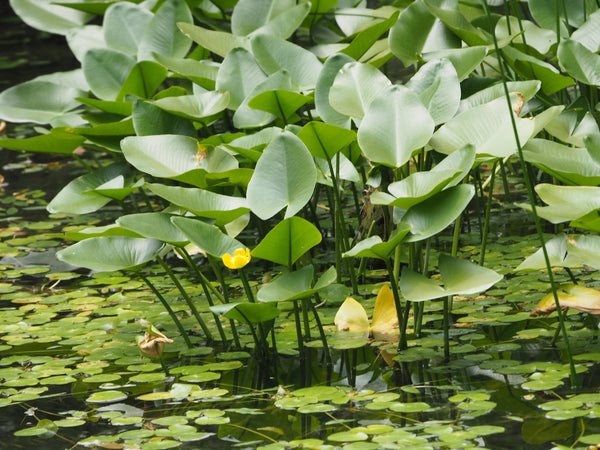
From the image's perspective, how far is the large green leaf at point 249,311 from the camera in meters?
1.15

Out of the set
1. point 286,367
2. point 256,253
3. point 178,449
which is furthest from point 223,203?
point 178,449

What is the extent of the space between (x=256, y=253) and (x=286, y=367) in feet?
0.73

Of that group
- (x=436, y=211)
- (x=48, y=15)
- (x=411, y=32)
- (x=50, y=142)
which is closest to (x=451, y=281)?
(x=436, y=211)

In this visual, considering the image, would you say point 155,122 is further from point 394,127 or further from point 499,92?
point 499,92

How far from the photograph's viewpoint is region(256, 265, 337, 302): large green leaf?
1.15 meters

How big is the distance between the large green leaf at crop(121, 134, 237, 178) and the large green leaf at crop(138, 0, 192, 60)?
1.88 feet

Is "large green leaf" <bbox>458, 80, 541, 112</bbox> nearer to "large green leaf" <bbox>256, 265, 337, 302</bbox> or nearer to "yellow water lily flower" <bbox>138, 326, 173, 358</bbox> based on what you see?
"large green leaf" <bbox>256, 265, 337, 302</bbox>

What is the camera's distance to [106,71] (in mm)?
1859

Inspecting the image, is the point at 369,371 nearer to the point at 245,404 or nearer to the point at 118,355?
the point at 245,404

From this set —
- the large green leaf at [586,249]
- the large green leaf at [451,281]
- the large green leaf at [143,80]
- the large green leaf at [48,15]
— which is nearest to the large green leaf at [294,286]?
the large green leaf at [451,281]

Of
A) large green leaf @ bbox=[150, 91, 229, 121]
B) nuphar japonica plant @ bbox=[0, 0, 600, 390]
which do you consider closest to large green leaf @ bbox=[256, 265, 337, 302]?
nuphar japonica plant @ bbox=[0, 0, 600, 390]

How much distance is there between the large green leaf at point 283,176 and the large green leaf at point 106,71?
74 cm

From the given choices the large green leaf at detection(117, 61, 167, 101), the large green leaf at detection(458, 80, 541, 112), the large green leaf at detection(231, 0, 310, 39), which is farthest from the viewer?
the large green leaf at detection(231, 0, 310, 39)

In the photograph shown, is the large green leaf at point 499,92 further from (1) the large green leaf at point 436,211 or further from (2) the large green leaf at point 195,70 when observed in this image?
(2) the large green leaf at point 195,70
